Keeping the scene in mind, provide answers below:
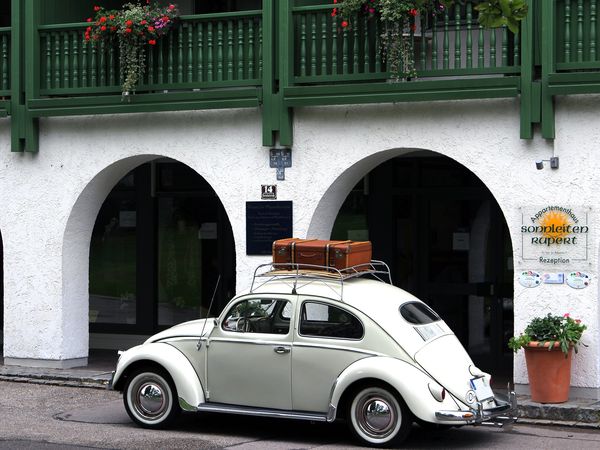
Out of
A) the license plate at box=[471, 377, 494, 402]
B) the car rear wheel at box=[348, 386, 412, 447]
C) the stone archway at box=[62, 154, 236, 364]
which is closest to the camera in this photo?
the car rear wheel at box=[348, 386, 412, 447]

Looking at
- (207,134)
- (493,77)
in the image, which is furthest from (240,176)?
(493,77)

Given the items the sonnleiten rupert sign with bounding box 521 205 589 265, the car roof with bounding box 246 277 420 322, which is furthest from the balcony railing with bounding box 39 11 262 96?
the car roof with bounding box 246 277 420 322

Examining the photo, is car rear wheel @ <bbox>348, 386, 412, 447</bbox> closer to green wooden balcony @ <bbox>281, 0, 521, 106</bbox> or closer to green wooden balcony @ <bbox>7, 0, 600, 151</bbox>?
green wooden balcony @ <bbox>7, 0, 600, 151</bbox>

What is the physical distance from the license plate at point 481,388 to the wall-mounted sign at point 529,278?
2.49m

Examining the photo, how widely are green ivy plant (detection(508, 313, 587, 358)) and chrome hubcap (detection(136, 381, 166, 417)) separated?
12.8ft

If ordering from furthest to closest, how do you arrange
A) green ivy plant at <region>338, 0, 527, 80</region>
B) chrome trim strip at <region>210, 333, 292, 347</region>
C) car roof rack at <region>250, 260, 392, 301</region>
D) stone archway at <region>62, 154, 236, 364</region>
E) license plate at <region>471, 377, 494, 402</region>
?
stone archway at <region>62, 154, 236, 364</region>, green ivy plant at <region>338, 0, 527, 80</region>, car roof rack at <region>250, 260, 392, 301</region>, chrome trim strip at <region>210, 333, 292, 347</region>, license plate at <region>471, 377, 494, 402</region>

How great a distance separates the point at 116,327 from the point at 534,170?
323 inches

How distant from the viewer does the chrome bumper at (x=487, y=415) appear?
36.1 ft

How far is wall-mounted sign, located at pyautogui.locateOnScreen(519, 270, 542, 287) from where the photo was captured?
13.9 m

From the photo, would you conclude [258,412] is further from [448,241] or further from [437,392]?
[448,241]

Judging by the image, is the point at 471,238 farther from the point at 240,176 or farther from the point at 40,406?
the point at 40,406

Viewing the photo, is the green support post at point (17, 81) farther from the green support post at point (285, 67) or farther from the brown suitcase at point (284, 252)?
the brown suitcase at point (284, 252)

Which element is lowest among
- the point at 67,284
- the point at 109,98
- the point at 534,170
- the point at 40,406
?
the point at 40,406

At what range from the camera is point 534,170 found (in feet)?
45.7
